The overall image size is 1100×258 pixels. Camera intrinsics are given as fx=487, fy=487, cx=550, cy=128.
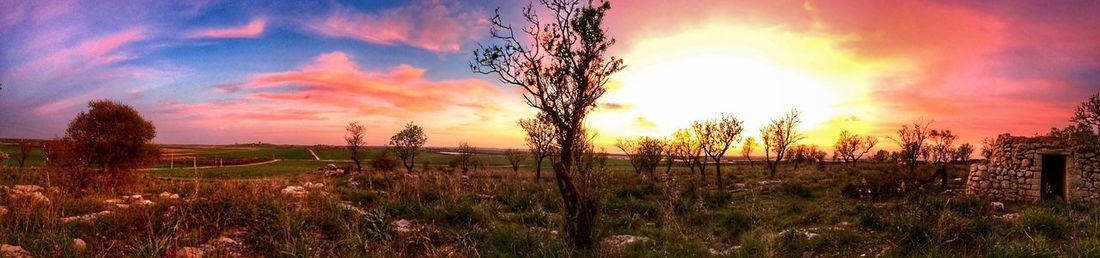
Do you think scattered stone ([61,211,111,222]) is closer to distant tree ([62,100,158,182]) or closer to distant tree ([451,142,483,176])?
distant tree ([62,100,158,182])

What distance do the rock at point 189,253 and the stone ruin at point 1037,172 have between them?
992 inches

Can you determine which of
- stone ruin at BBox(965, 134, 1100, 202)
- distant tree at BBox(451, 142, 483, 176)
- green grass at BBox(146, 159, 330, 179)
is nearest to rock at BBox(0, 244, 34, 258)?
stone ruin at BBox(965, 134, 1100, 202)

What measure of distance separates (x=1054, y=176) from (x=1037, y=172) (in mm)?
4010

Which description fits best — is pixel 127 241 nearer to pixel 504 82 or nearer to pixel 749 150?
pixel 504 82

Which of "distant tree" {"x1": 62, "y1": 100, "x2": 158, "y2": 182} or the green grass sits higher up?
"distant tree" {"x1": 62, "y1": 100, "x2": 158, "y2": 182}

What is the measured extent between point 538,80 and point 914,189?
822 inches

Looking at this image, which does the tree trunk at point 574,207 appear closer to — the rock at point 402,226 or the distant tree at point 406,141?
the rock at point 402,226

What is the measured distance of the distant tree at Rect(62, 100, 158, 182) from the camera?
18688 millimetres

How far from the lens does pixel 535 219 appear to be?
41.0 ft

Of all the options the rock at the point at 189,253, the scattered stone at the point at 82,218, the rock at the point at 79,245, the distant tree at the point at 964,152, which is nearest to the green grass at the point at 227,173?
the scattered stone at the point at 82,218

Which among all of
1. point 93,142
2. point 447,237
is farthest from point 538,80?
point 93,142

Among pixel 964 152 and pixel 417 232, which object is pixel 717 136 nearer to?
pixel 417 232

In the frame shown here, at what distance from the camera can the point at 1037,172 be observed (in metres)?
18.2

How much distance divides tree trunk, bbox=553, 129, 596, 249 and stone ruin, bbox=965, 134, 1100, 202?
19.1m
